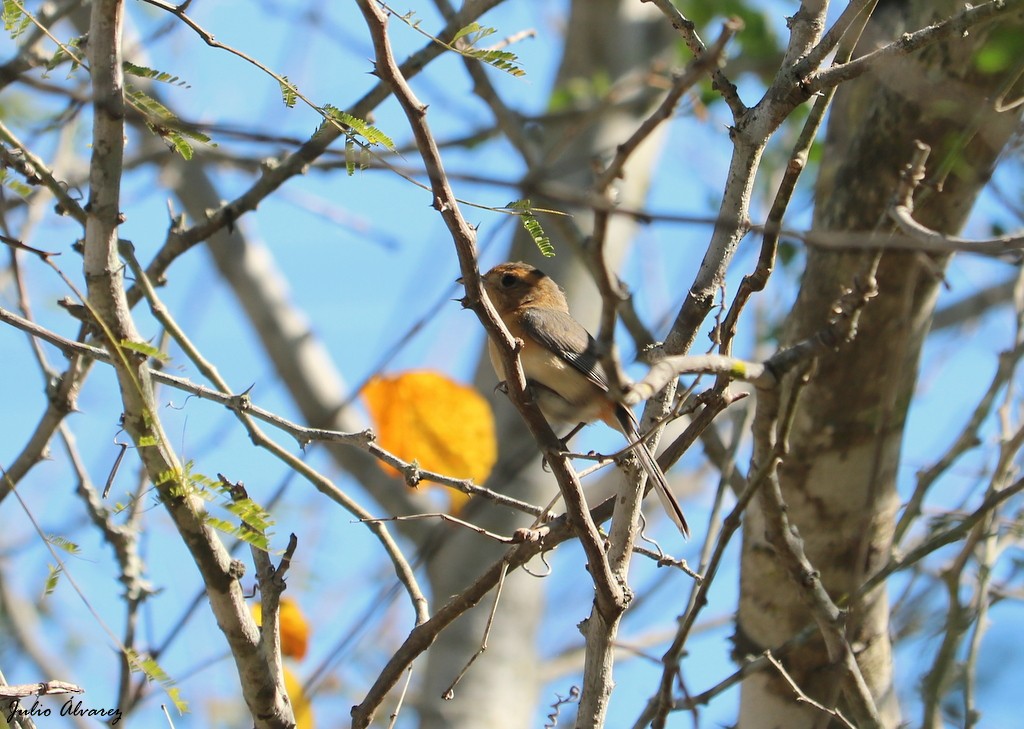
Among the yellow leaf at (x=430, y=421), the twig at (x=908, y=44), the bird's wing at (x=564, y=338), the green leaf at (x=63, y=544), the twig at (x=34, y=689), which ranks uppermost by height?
the bird's wing at (x=564, y=338)

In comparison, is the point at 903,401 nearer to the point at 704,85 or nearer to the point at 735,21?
the point at 704,85

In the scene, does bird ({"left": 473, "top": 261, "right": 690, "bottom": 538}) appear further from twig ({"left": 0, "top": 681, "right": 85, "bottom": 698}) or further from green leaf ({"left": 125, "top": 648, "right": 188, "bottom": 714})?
twig ({"left": 0, "top": 681, "right": 85, "bottom": 698})

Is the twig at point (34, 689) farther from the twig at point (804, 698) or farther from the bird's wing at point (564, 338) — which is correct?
the bird's wing at point (564, 338)

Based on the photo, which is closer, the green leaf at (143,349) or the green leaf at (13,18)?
the green leaf at (143,349)

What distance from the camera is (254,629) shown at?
2.54m

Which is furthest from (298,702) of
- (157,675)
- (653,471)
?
(653,471)

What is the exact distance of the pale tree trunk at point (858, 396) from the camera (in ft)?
12.5

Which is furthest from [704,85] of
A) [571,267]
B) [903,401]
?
[571,267]

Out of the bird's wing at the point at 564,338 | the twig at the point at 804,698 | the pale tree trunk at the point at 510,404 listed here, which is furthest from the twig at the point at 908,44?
the pale tree trunk at the point at 510,404

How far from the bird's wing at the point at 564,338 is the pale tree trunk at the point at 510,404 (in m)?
0.91

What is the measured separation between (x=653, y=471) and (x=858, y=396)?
1421 millimetres

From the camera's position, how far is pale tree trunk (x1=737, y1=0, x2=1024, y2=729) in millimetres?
3822

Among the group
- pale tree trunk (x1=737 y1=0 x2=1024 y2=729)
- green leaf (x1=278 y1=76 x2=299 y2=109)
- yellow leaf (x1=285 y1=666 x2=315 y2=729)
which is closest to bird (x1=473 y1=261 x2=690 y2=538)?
pale tree trunk (x1=737 y1=0 x2=1024 y2=729)

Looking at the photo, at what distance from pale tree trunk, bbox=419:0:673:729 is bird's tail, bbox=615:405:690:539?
1528mm
